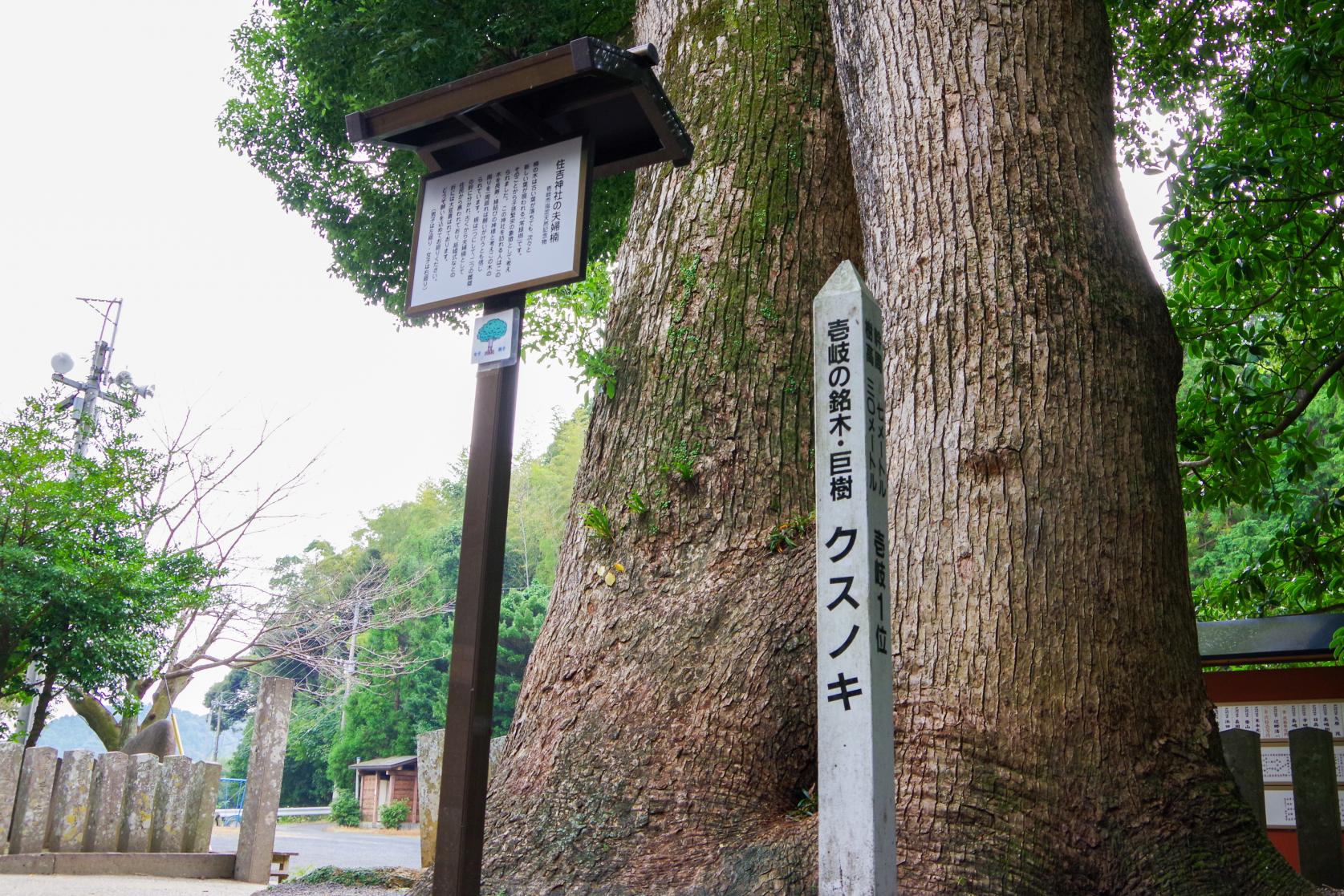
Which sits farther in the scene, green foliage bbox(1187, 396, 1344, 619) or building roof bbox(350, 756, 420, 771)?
building roof bbox(350, 756, 420, 771)

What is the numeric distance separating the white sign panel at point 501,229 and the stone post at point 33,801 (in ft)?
22.0

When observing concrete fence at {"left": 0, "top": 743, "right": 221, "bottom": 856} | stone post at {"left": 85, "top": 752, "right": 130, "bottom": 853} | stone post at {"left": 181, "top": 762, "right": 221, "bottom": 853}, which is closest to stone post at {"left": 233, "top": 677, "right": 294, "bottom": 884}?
stone post at {"left": 181, "top": 762, "right": 221, "bottom": 853}

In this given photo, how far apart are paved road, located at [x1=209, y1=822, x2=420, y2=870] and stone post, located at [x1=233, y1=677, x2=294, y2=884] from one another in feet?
13.0

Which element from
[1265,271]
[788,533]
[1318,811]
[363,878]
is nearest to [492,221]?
[788,533]

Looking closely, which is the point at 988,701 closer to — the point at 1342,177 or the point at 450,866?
the point at 450,866

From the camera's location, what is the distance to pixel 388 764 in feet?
98.2

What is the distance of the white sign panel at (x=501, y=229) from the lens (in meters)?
3.31

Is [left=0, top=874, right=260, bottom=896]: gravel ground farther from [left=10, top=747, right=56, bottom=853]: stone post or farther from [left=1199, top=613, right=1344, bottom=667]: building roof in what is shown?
[left=1199, top=613, right=1344, bottom=667]: building roof

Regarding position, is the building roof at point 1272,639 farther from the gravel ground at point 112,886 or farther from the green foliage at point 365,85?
the gravel ground at point 112,886

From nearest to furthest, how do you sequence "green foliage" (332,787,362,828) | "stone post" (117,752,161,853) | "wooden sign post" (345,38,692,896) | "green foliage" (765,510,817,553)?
1. "wooden sign post" (345,38,692,896)
2. "green foliage" (765,510,817,553)
3. "stone post" (117,752,161,853)
4. "green foliage" (332,787,362,828)

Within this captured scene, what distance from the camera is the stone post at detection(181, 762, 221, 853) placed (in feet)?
28.8

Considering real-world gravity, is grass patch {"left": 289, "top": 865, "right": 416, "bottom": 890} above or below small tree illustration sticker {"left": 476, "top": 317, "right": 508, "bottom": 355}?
below

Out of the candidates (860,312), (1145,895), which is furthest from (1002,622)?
(860,312)

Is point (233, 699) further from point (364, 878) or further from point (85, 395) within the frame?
point (364, 878)
